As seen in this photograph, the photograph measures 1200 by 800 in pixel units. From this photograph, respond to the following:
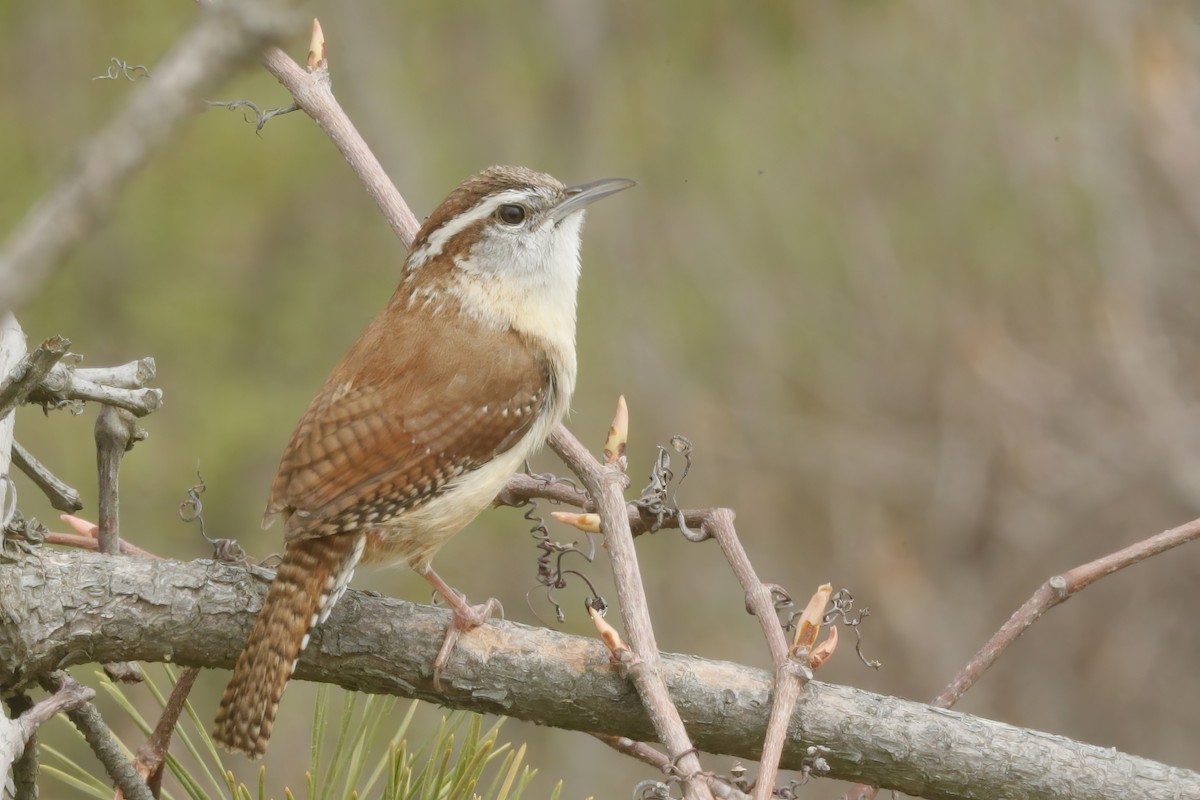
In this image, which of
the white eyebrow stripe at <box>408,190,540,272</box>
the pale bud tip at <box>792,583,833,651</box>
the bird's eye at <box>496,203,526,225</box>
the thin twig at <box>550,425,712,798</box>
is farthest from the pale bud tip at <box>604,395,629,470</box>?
the bird's eye at <box>496,203,526,225</box>

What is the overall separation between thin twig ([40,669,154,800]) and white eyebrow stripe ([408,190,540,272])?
5.20 ft

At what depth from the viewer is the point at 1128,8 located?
7145 millimetres

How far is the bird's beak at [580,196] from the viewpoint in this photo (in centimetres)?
356

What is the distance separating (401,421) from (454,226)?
2.10 feet

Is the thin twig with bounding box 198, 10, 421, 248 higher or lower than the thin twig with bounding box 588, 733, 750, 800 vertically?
higher

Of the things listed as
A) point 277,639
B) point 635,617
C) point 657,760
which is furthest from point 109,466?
point 657,760

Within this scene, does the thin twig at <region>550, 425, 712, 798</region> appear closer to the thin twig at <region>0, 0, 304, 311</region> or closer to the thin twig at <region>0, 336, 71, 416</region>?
the thin twig at <region>0, 336, 71, 416</region>

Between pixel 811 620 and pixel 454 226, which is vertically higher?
pixel 454 226

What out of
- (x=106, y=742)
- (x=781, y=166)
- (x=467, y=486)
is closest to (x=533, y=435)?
(x=467, y=486)

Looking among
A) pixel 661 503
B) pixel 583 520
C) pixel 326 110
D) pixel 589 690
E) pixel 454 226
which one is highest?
pixel 454 226

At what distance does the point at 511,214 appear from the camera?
140 inches

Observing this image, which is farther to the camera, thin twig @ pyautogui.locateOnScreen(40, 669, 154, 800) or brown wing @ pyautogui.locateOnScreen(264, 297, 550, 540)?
brown wing @ pyautogui.locateOnScreen(264, 297, 550, 540)

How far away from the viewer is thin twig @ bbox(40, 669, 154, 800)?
6.41 feet

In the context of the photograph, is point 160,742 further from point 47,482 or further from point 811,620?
point 811,620
